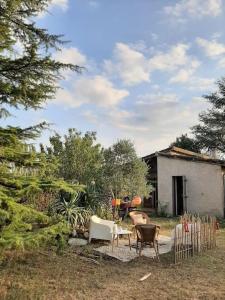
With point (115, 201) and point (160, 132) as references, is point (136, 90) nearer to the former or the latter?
point (115, 201)

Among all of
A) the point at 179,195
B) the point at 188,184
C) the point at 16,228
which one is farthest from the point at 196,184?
the point at 16,228

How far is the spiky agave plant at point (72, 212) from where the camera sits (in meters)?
11.0

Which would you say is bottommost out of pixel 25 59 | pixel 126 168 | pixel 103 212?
pixel 103 212

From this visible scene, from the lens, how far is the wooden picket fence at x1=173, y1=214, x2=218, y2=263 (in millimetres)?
8586

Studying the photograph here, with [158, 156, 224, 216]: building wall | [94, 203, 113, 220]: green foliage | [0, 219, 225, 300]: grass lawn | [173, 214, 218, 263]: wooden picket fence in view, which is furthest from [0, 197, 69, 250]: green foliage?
[158, 156, 224, 216]: building wall

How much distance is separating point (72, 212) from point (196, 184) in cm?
1072

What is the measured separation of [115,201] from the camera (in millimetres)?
13133

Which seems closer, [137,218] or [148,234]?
[148,234]

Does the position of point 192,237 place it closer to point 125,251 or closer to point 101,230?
point 125,251

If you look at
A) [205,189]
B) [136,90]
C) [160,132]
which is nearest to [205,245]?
[136,90]

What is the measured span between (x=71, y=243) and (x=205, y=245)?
382 centimetres

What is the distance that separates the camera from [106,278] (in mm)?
6867

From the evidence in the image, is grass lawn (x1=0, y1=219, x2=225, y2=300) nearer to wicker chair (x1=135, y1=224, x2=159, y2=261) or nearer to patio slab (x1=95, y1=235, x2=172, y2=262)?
patio slab (x1=95, y1=235, x2=172, y2=262)

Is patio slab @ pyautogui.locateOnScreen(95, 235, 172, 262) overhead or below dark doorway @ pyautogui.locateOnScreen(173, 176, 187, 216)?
below
